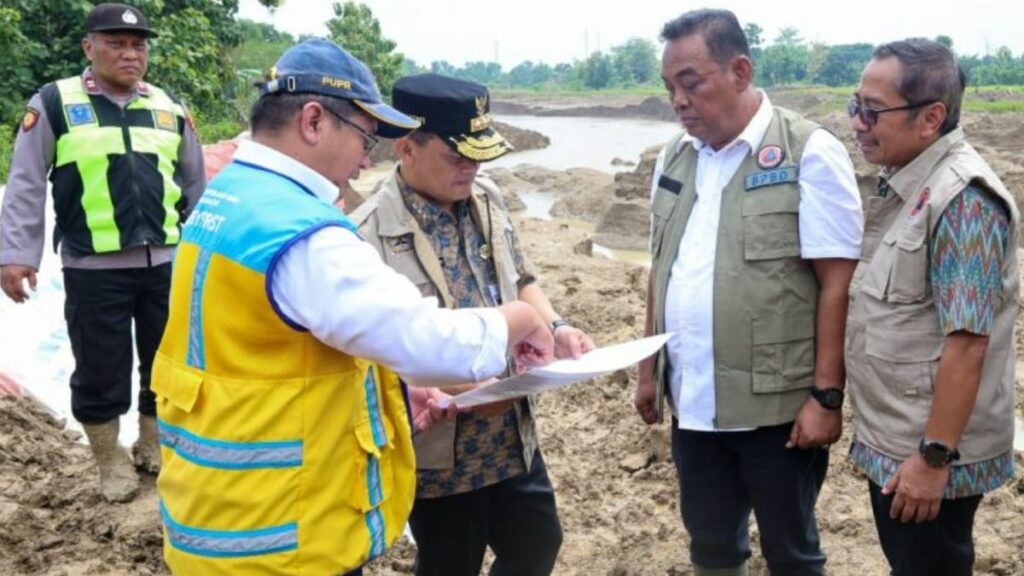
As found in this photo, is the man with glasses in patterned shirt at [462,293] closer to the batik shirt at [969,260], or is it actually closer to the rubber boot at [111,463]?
the batik shirt at [969,260]

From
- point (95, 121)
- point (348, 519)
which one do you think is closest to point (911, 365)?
point (348, 519)

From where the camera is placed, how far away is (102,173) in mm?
4164

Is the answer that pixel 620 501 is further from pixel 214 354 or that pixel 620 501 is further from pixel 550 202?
pixel 550 202

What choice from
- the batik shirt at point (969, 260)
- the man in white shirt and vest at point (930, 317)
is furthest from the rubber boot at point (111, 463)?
the batik shirt at point (969, 260)

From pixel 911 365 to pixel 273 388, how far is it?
156 cm

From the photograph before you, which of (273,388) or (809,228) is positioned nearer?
(273,388)

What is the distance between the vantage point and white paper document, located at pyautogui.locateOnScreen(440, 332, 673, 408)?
2.31 m

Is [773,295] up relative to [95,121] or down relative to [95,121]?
down

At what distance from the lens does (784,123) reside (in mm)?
2873

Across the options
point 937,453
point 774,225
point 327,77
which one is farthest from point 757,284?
point 327,77

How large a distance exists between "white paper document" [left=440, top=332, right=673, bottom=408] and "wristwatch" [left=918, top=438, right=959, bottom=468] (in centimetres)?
69

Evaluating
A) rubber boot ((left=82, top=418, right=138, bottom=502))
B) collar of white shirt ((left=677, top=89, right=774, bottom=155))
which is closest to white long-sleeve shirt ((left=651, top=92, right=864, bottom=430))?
collar of white shirt ((left=677, top=89, right=774, bottom=155))

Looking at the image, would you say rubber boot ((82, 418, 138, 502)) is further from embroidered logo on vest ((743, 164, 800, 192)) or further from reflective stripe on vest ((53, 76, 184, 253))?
embroidered logo on vest ((743, 164, 800, 192))

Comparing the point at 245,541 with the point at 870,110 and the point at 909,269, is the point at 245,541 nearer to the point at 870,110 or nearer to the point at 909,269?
the point at 909,269
